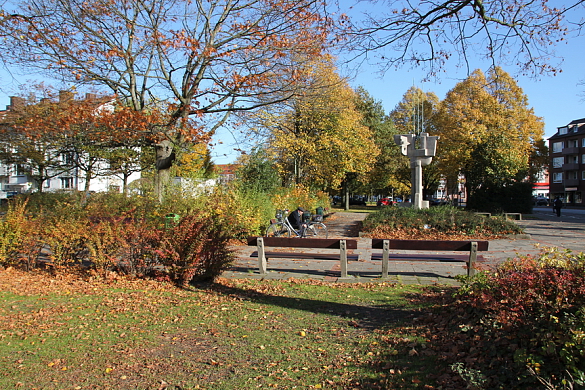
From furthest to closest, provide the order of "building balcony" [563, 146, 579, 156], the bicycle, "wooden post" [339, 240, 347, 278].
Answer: "building balcony" [563, 146, 579, 156]
the bicycle
"wooden post" [339, 240, 347, 278]

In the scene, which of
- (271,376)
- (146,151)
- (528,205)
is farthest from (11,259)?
(528,205)

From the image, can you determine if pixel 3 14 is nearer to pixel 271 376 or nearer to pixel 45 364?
pixel 45 364

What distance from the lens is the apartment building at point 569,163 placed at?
65250mm

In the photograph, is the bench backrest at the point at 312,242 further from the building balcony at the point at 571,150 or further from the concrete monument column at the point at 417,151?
the building balcony at the point at 571,150

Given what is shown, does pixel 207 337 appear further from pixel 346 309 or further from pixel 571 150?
pixel 571 150

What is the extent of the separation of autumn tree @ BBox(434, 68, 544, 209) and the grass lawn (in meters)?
32.0

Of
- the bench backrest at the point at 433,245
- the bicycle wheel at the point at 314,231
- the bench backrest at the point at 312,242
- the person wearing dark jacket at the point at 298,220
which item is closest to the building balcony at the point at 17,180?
the bicycle wheel at the point at 314,231

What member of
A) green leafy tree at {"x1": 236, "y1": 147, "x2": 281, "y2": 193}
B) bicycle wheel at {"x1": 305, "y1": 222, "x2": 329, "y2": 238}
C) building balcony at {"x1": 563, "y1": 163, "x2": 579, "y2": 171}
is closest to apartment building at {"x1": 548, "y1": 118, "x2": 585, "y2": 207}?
building balcony at {"x1": 563, "y1": 163, "x2": 579, "y2": 171}

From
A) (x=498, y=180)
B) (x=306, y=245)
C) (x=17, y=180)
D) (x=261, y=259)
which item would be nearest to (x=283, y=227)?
(x=261, y=259)

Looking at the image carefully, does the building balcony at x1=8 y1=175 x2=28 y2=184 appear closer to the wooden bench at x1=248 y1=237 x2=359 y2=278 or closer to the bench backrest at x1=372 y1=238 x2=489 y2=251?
the wooden bench at x1=248 y1=237 x2=359 y2=278

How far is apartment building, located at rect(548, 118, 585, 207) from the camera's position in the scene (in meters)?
65.2

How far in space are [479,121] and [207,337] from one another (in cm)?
3970

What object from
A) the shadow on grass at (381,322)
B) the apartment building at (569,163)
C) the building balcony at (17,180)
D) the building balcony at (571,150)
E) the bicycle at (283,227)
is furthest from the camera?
the building balcony at (571,150)

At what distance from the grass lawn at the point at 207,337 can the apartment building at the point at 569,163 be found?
2645 inches
